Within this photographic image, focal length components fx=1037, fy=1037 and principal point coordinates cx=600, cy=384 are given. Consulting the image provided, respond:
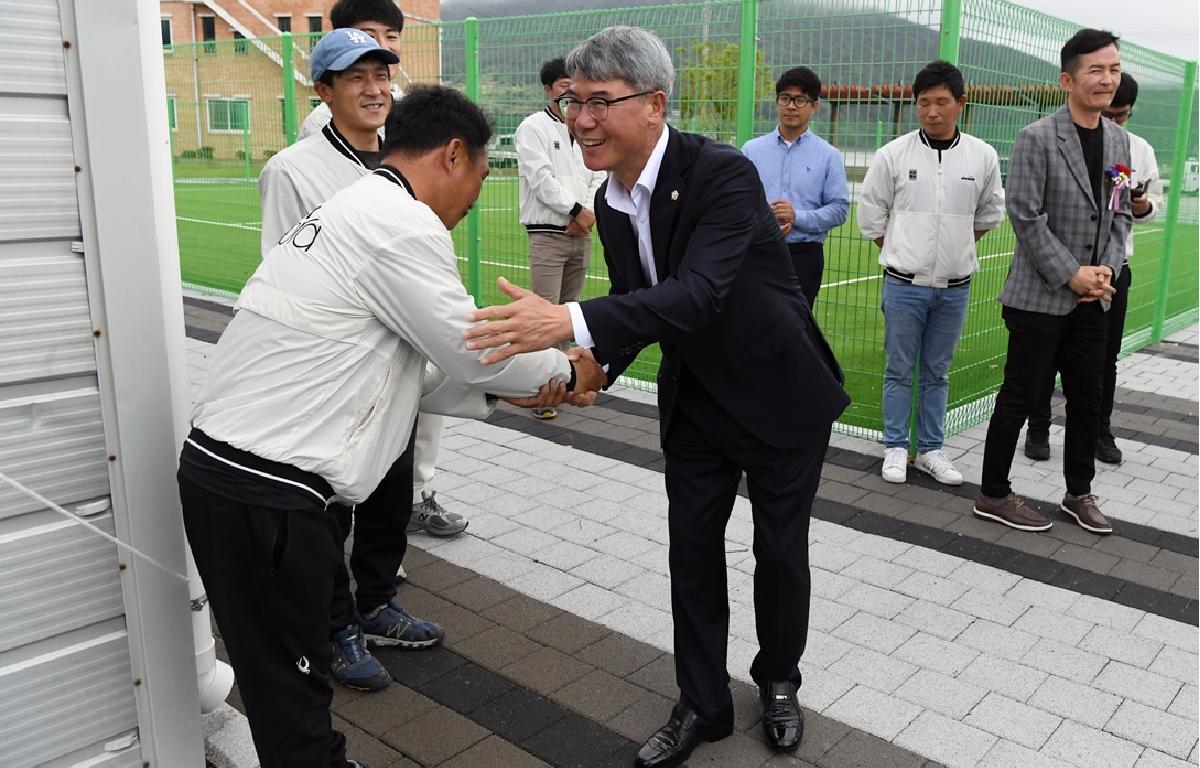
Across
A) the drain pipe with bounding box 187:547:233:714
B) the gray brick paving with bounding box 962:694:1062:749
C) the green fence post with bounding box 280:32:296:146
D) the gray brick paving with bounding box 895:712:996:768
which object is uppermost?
the green fence post with bounding box 280:32:296:146

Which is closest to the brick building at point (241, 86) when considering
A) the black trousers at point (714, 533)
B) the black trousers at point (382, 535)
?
the black trousers at point (382, 535)

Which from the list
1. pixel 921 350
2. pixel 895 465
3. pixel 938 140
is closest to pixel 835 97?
pixel 938 140

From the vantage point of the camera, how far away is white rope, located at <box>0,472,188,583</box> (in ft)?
7.89

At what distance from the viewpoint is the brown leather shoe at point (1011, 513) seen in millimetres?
5242

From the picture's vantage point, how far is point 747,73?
713 centimetres

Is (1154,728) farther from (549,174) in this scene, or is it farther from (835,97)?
(549,174)

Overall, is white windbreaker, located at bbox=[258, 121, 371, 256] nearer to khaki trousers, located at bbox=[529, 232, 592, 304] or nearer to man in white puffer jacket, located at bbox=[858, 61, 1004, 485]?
Result: man in white puffer jacket, located at bbox=[858, 61, 1004, 485]

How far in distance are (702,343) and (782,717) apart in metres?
1.23

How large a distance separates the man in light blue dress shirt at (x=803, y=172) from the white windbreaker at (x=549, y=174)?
1.33 metres

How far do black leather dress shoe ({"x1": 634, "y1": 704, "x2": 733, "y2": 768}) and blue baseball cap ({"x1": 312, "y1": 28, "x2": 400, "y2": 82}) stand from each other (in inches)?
97.4

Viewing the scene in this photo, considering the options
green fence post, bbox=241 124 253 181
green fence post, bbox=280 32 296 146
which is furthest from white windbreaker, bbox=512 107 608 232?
green fence post, bbox=241 124 253 181

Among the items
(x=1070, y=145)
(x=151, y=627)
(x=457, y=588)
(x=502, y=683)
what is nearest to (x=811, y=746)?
(x=502, y=683)

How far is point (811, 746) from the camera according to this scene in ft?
10.8

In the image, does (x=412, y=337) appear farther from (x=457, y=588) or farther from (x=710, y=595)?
(x=457, y=588)
